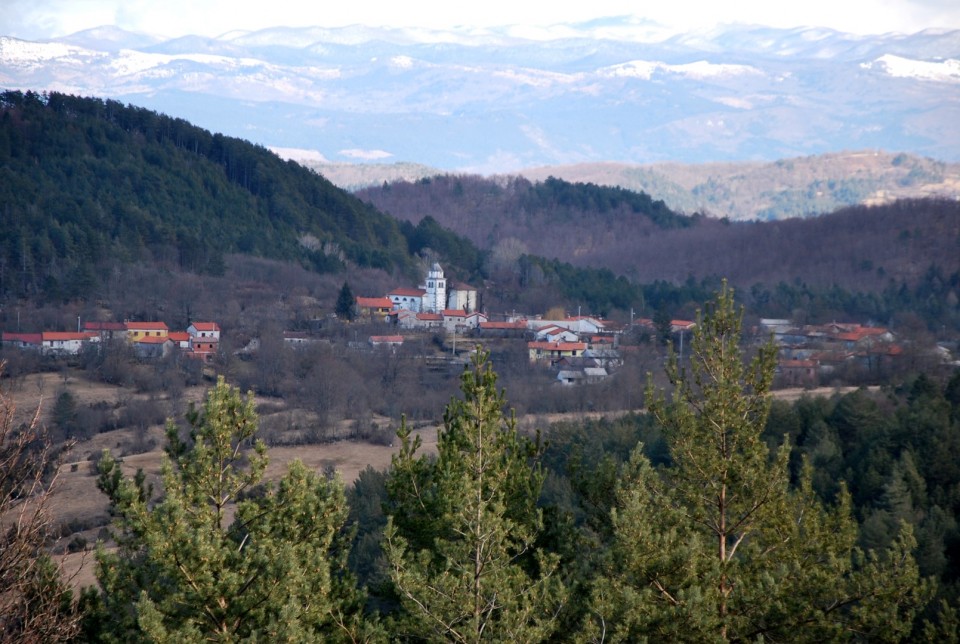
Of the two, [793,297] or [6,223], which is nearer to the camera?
[6,223]

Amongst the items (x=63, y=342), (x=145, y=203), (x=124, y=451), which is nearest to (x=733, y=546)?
(x=124, y=451)

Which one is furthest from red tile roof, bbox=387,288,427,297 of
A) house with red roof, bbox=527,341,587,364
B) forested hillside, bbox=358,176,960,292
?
forested hillside, bbox=358,176,960,292

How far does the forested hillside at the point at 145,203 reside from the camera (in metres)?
57.7

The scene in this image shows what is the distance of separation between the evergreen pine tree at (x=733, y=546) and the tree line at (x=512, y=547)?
0.7 inches

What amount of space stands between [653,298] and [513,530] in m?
57.8

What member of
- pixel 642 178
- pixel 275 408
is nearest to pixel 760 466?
pixel 275 408

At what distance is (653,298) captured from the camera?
6662cm

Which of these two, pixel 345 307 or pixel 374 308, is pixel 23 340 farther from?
pixel 374 308

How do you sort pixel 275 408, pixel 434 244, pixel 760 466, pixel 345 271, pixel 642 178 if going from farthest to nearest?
pixel 642 178, pixel 434 244, pixel 345 271, pixel 275 408, pixel 760 466

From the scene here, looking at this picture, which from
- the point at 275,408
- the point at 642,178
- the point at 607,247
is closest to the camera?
the point at 275,408

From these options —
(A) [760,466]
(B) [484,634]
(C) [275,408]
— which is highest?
(A) [760,466]

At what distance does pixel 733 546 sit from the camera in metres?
9.72

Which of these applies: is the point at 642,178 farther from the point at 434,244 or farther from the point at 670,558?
the point at 670,558

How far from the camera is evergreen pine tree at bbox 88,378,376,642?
27.1ft
